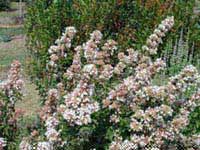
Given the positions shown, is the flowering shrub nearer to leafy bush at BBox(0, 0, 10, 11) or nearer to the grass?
the grass

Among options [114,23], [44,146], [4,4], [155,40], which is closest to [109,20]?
[114,23]

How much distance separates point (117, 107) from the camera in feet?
16.0

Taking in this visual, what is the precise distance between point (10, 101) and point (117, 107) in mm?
1124

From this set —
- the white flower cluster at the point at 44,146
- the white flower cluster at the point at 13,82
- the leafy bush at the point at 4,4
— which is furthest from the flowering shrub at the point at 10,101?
the leafy bush at the point at 4,4

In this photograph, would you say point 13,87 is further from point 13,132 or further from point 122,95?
point 122,95

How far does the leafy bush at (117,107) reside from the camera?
15.2 feet

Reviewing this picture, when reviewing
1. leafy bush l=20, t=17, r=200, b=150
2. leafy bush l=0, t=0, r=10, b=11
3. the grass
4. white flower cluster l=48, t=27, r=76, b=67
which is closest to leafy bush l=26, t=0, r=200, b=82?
the grass

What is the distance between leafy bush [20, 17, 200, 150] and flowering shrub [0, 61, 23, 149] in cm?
31

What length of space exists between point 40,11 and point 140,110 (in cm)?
735

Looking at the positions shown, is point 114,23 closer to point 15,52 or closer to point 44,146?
point 15,52

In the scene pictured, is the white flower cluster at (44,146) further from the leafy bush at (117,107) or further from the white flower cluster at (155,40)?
the white flower cluster at (155,40)

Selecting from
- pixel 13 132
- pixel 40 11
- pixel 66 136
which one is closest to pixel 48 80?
pixel 13 132

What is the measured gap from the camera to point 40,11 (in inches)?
462

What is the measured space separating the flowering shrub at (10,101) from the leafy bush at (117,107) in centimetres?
31
